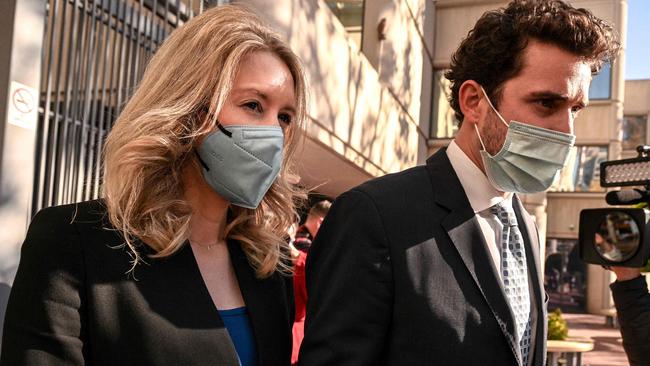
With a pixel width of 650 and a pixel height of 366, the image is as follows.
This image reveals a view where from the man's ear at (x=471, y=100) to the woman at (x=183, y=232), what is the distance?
506 mm

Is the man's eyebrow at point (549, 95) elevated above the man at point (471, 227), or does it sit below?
above

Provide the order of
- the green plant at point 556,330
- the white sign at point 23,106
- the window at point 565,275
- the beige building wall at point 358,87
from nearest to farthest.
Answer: the white sign at point 23,106, the green plant at point 556,330, the beige building wall at point 358,87, the window at point 565,275

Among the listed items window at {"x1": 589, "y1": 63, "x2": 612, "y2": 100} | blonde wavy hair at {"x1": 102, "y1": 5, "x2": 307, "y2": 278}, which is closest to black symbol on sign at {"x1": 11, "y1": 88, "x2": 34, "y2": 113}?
blonde wavy hair at {"x1": 102, "y1": 5, "x2": 307, "y2": 278}

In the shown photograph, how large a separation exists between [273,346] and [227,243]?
1.13ft

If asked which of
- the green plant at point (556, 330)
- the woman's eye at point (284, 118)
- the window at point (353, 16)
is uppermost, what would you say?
the window at point (353, 16)

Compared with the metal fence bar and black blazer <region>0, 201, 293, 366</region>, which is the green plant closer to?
the metal fence bar

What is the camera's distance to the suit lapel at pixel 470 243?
1.74 meters

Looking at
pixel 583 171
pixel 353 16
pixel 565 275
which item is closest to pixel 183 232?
pixel 353 16

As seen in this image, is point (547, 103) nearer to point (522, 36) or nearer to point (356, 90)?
point (522, 36)

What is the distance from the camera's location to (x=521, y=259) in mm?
1980

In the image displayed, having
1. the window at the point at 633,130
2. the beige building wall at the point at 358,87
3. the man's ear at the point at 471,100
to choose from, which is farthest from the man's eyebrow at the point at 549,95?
the window at the point at 633,130

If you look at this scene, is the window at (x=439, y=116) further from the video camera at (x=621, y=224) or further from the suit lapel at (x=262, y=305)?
the suit lapel at (x=262, y=305)

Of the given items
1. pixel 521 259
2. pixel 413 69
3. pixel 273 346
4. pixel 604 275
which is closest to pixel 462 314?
pixel 521 259

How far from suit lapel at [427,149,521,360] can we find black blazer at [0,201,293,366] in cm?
58
